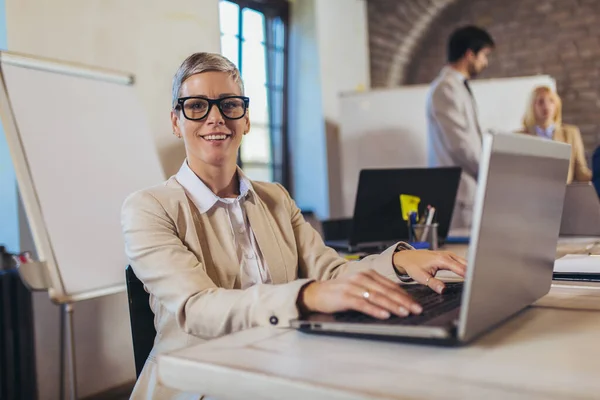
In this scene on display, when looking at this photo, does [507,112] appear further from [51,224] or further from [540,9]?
[51,224]

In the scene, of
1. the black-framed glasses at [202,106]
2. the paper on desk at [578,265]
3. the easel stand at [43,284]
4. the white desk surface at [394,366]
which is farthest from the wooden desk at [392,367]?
the easel stand at [43,284]

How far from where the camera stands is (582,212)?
2.05 meters

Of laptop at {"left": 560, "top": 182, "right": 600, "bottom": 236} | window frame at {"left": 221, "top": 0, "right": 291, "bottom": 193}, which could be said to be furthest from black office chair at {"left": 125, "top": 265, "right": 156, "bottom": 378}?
window frame at {"left": 221, "top": 0, "right": 291, "bottom": 193}

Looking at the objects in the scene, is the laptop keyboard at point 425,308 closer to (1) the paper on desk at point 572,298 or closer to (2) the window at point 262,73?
(1) the paper on desk at point 572,298

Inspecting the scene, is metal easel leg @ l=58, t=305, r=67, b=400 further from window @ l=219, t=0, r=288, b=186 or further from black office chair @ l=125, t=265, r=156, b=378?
window @ l=219, t=0, r=288, b=186

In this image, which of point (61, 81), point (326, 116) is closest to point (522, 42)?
point (326, 116)

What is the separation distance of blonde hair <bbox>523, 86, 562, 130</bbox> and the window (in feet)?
5.43

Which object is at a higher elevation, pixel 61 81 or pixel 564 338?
pixel 61 81

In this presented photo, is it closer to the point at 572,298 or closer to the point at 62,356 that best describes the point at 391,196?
the point at 572,298

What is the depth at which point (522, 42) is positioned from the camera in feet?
17.3

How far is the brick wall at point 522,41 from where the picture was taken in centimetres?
495

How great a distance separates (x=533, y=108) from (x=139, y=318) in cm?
348

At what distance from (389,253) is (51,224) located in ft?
4.28

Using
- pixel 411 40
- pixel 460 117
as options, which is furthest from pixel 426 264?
pixel 411 40
